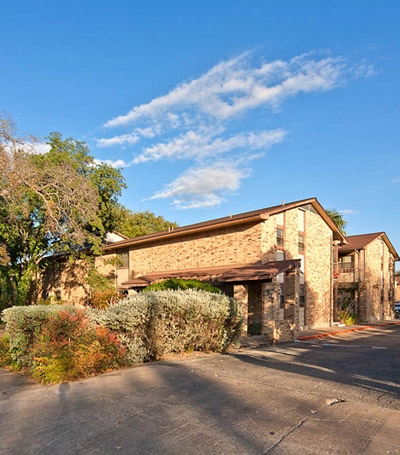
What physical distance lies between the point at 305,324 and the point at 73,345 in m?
16.4

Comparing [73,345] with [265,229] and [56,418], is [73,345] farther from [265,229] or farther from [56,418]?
[265,229]

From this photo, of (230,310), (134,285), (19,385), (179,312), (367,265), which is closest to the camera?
(19,385)

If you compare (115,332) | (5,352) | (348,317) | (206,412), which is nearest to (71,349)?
(115,332)

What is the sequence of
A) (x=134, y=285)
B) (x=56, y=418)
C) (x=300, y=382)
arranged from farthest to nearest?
(x=134, y=285) → (x=300, y=382) → (x=56, y=418)

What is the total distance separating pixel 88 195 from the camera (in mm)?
16031

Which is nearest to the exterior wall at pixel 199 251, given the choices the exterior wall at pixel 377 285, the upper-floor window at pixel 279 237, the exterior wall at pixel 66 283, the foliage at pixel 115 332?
the upper-floor window at pixel 279 237

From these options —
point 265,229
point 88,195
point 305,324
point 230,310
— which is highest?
point 88,195

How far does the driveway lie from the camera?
430cm

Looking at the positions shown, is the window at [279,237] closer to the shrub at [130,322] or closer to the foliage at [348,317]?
the foliage at [348,317]

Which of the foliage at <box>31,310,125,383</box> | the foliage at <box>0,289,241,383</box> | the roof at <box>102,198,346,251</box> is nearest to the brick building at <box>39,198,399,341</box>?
the roof at <box>102,198,346,251</box>

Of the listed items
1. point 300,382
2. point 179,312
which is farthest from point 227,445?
point 179,312

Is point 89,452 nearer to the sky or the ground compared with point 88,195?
nearer to the ground

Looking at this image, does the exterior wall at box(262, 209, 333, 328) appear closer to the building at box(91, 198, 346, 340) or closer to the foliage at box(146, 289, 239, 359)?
the building at box(91, 198, 346, 340)

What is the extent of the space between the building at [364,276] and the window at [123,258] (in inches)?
573
